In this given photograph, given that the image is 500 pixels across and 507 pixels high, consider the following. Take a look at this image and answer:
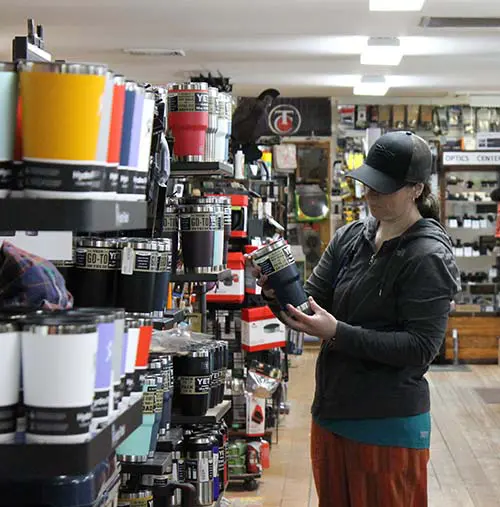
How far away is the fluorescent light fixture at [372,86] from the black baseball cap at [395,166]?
8.90 meters

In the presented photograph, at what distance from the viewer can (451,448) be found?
24.7 feet

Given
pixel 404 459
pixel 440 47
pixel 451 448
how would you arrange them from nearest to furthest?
pixel 404 459 < pixel 451 448 < pixel 440 47

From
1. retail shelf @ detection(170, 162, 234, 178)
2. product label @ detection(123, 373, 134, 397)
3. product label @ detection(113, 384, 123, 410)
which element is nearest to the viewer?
product label @ detection(113, 384, 123, 410)

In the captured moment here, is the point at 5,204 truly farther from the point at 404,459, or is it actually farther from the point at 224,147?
the point at 224,147

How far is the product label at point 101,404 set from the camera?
5.32 feet

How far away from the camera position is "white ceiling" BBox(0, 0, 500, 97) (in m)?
7.92

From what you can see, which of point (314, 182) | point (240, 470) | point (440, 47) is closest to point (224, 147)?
point (240, 470)

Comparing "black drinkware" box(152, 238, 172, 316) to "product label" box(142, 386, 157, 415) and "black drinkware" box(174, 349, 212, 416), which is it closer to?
"product label" box(142, 386, 157, 415)

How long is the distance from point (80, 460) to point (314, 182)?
517 inches

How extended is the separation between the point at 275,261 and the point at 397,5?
15.2ft

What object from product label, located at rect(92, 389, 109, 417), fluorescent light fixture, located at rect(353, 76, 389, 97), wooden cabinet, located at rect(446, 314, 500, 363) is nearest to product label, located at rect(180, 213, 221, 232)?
product label, located at rect(92, 389, 109, 417)

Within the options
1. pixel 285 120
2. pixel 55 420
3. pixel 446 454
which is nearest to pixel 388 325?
pixel 55 420

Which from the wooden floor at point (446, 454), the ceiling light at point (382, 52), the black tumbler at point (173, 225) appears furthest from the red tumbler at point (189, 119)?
the ceiling light at point (382, 52)

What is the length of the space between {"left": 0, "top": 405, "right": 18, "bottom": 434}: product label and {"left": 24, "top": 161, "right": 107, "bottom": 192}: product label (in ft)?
1.11
